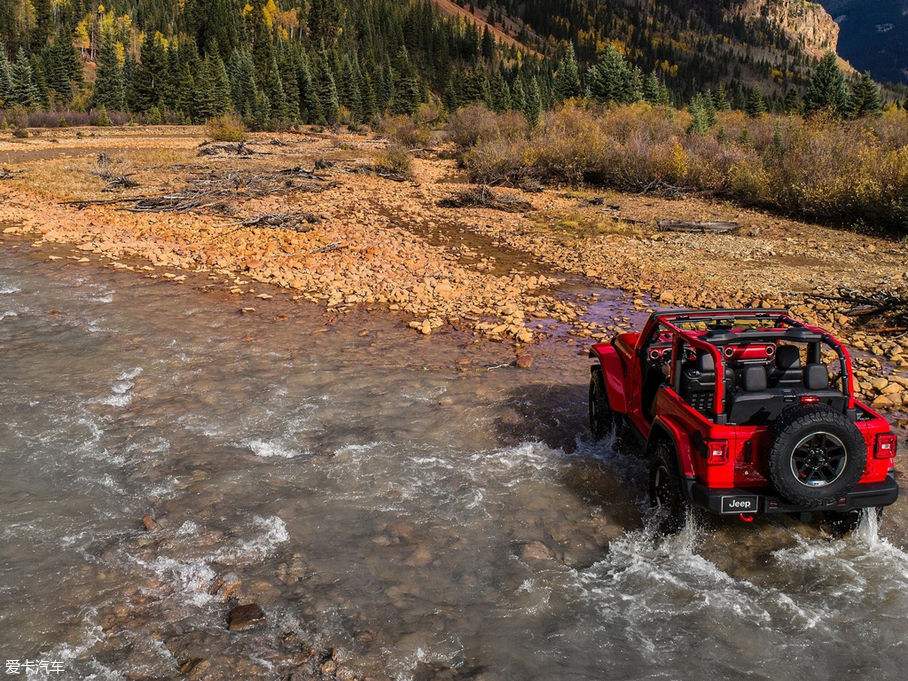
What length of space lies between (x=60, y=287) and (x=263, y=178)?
47.0 feet

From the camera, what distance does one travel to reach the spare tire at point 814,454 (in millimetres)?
4508

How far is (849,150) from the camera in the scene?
856 inches

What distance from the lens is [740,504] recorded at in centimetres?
479

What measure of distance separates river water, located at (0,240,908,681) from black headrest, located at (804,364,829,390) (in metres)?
1.33

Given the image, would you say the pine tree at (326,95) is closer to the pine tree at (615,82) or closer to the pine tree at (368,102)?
the pine tree at (368,102)

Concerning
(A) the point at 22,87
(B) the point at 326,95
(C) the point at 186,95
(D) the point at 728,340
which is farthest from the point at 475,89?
(D) the point at 728,340

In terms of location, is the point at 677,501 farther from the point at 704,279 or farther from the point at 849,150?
the point at 849,150

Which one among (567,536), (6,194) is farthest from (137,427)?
(6,194)

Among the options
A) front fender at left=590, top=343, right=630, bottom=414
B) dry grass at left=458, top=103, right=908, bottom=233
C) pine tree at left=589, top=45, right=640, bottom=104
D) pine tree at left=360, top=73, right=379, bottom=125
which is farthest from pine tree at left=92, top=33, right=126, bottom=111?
front fender at left=590, top=343, right=630, bottom=414

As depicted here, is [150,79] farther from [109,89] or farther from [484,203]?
[484,203]

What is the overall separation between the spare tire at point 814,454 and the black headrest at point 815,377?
1.31ft

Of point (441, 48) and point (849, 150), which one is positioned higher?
point (441, 48)

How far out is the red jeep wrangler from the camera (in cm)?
460

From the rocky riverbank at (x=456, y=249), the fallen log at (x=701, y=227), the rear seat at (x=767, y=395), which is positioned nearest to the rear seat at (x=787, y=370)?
the rear seat at (x=767, y=395)
